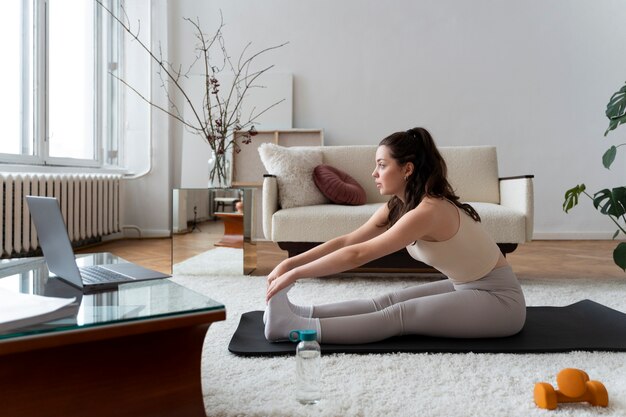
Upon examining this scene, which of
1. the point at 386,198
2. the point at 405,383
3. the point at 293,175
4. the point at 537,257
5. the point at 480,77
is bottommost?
the point at 405,383

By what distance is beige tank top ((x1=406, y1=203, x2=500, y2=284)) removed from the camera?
2.03 meters

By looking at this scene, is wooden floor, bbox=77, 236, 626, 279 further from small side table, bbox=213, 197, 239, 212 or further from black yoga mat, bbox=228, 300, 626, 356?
black yoga mat, bbox=228, 300, 626, 356

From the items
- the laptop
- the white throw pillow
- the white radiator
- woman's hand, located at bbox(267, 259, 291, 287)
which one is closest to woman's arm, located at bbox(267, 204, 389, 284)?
woman's hand, located at bbox(267, 259, 291, 287)

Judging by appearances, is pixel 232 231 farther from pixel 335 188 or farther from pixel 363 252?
pixel 363 252

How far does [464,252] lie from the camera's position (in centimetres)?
205

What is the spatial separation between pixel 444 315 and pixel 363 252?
1.46 feet

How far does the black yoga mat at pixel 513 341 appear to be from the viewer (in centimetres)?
197

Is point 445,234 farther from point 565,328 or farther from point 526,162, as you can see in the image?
point 526,162

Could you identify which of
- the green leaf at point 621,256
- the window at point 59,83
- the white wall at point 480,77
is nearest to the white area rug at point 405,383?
the green leaf at point 621,256

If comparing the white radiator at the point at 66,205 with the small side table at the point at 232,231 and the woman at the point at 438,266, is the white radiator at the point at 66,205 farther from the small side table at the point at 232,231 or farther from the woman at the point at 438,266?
the woman at the point at 438,266

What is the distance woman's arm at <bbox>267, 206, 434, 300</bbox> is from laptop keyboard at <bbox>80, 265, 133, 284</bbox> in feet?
1.59

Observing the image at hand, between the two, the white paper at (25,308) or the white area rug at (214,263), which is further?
the white area rug at (214,263)

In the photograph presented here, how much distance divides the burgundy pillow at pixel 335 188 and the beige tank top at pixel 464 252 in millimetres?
1541

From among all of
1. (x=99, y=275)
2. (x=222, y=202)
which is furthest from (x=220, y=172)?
(x=99, y=275)
